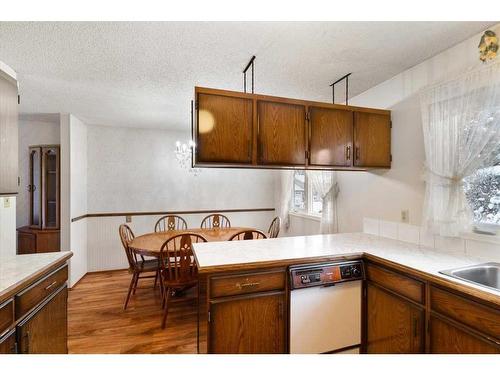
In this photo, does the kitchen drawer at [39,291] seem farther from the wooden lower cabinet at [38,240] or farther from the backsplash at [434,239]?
the backsplash at [434,239]

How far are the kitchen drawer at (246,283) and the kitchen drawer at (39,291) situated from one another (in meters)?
0.95

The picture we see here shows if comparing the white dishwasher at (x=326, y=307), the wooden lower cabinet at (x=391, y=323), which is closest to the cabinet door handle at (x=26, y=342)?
the white dishwasher at (x=326, y=307)

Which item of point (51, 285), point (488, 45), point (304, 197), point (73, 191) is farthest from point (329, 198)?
point (73, 191)

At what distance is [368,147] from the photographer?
2.33m

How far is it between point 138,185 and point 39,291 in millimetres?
3027

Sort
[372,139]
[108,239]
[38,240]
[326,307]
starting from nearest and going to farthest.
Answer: [326,307] → [372,139] → [38,240] → [108,239]

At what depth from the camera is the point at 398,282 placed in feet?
5.30

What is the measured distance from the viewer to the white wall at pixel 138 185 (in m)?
4.13

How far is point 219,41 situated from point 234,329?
6.13 ft

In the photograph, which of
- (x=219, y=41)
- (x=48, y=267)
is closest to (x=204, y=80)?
(x=219, y=41)

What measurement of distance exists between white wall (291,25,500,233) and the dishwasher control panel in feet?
2.53

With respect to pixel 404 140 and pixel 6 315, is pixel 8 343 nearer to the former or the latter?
pixel 6 315

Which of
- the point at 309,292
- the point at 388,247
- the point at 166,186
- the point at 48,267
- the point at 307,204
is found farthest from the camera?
the point at 166,186

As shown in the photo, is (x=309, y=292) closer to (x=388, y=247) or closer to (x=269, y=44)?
(x=388, y=247)
